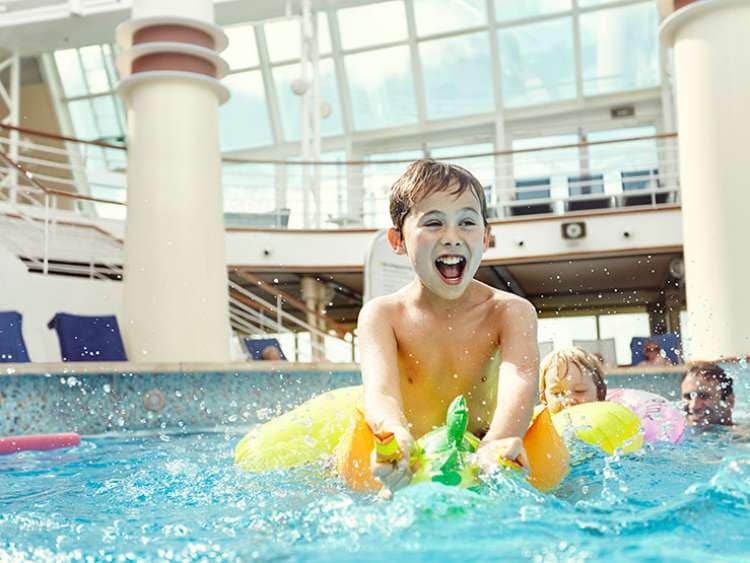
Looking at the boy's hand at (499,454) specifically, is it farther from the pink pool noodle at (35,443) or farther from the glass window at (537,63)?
the glass window at (537,63)

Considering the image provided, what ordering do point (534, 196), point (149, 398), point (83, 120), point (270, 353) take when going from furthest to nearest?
point (83, 120) → point (534, 196) → point (270, 353) → point (149, 398)

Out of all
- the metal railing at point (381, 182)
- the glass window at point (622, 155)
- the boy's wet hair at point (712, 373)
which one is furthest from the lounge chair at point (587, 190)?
the boy's wet hair at point (712, 373)

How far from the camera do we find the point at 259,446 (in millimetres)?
2354

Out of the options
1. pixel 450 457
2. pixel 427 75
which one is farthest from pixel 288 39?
pixel 450 457

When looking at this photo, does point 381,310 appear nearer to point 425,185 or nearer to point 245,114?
point 425,185

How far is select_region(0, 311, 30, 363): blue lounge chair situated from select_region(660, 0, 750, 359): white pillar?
13.9 feet

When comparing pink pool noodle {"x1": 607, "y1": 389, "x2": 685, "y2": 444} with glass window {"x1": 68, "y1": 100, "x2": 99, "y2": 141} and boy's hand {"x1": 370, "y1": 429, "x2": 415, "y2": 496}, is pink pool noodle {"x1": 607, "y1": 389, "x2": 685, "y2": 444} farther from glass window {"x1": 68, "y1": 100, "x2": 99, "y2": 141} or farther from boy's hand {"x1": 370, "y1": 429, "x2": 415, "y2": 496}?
glass window {"x1": 68, "y1": 100, "x2": 99, "y2": 141}

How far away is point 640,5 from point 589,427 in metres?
11.7

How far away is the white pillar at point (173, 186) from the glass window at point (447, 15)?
7.75 m

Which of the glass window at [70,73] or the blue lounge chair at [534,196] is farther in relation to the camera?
the glass window at [70,73]

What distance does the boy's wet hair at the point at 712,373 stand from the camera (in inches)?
133

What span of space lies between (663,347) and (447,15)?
7.90 metres

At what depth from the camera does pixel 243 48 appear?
45.4 feet

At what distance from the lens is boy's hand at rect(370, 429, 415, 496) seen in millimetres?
1377
